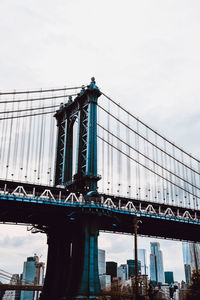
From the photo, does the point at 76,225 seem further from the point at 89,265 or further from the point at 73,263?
the point at 89,265

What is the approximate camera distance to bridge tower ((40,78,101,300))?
57969 millimetres

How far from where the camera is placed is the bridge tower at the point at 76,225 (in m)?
58.0

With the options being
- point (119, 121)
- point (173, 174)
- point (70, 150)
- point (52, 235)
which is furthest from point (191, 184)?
point (52, 235)

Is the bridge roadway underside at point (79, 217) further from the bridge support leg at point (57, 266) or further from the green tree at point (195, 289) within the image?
the green tree at point (195, 289)

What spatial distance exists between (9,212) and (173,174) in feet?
130

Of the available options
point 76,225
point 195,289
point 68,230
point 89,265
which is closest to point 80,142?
point 76,225

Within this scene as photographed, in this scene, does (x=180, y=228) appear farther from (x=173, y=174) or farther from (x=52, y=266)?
(x=52, y=266)

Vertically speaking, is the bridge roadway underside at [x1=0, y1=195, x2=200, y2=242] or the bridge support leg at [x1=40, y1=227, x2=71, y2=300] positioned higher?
the bridge roadway underside at [x1=0, y1=195, x2=200, y2=242]

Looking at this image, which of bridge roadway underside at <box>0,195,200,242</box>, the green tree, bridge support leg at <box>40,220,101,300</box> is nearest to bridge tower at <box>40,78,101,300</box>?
bridge support leg at <box>40,220,101,300</box>

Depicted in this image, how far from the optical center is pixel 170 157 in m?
91.1

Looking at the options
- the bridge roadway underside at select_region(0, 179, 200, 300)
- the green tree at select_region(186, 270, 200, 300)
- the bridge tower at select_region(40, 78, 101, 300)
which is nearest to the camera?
the bridge roadway underside at select_region(0, 179, 200, 300)

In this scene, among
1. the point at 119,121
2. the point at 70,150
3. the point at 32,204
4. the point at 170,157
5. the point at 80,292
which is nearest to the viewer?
the point at 80,292

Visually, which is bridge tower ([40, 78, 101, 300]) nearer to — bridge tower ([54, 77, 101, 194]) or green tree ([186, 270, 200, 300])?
bridge tower ([54, 77, 101, 194])

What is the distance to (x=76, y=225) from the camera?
64.2 metres
